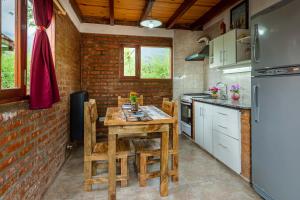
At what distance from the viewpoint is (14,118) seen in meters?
1.43

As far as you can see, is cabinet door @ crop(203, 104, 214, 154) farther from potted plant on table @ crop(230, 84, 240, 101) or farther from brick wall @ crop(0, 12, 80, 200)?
brick wall @ crop(0, 12, 80, 200)

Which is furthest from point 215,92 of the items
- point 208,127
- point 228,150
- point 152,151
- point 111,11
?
point 111,11

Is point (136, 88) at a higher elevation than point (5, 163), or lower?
higher

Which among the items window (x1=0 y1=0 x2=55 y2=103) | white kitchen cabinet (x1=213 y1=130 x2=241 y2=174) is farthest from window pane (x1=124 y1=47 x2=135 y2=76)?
window (x1=0 y1=0 x2=55 y2=103)

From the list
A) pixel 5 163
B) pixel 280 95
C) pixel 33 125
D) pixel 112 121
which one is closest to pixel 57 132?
pixel 33 125

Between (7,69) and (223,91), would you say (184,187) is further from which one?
(223,91)

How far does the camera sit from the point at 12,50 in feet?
5.07

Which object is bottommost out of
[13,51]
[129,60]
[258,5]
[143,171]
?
[143,171]

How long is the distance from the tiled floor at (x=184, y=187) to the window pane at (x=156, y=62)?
239 centimetres

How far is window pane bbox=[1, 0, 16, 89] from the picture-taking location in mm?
1402

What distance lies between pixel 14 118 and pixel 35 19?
0.97 metres

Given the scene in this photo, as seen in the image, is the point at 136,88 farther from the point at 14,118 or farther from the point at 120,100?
the point at 14,118

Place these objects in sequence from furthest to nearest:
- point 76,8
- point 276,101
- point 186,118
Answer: point 186,118
point 76,8
point 276,101

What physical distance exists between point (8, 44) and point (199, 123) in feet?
10.3
